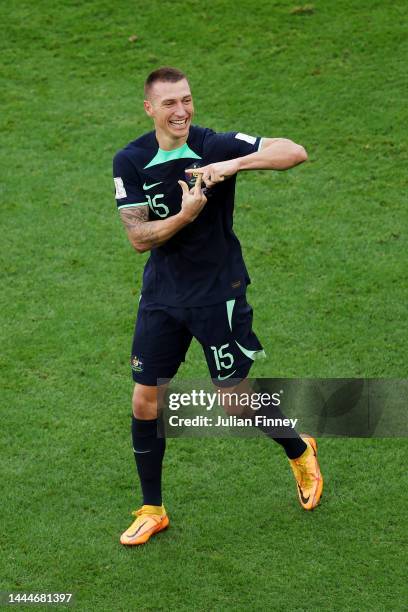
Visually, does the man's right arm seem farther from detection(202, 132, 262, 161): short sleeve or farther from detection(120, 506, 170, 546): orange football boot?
detection(120, 506, 170, 546): orange football boot

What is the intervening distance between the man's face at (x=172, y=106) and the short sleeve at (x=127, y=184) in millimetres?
268

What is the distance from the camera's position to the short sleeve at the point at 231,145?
5.94 metres

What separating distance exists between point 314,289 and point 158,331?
8.66ft

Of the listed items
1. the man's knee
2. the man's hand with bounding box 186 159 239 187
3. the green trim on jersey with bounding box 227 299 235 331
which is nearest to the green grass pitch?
the man's knee

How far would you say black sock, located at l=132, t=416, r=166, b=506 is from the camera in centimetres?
A: 638

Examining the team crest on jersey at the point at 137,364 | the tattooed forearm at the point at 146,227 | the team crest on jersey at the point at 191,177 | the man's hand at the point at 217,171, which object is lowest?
the team crest on jersey at the point at 137,364

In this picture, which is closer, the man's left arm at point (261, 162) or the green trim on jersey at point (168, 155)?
the man's left arm at point (261, 162)

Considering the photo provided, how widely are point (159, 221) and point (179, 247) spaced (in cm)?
25

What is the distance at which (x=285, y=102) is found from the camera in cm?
1101

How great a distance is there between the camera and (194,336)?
6.24 m

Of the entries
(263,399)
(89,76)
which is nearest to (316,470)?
(263,399)

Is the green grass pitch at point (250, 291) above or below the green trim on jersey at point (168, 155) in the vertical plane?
below

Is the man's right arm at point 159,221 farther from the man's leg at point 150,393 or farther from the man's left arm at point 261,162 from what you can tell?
the man's leg at point 150,393

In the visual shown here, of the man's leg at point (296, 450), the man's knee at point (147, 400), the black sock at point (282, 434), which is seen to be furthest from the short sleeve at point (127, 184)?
the black sock at point (282, 434)
